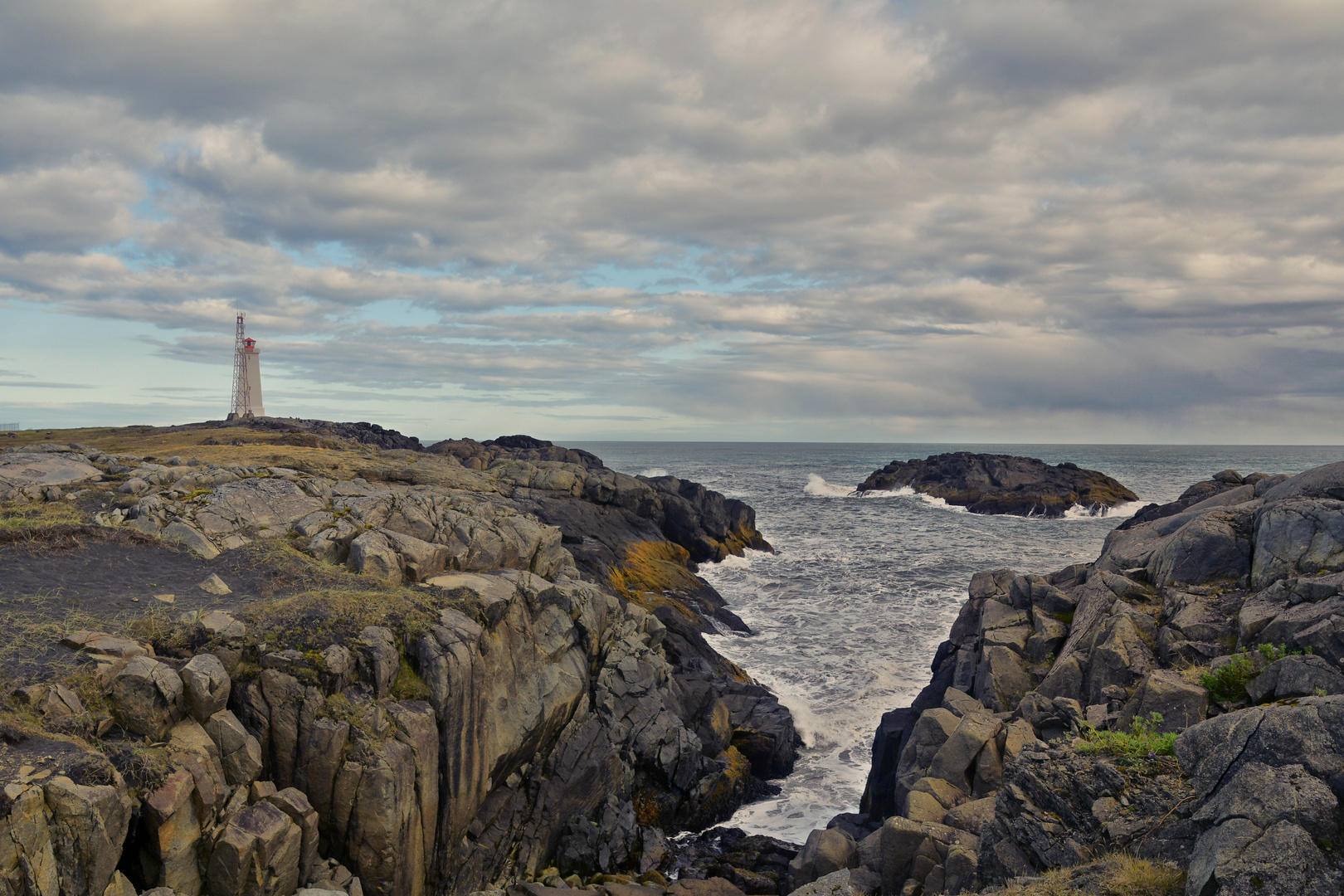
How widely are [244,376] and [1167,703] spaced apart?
361 feet

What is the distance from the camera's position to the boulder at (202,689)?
37.1ft

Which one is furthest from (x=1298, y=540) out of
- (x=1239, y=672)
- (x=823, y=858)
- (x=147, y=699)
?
(x=147, y=699)

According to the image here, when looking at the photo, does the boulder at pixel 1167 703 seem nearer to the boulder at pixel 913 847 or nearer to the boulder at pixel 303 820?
the boulder at pixel 913 847

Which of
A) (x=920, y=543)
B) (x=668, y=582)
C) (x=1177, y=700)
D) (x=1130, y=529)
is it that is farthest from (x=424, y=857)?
(x=920, y=543)

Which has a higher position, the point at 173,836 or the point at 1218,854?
the point at 1218,854

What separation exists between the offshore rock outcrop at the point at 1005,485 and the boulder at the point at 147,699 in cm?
8925

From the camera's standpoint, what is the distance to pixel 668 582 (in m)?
39.2

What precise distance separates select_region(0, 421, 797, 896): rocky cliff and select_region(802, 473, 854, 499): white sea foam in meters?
83.4

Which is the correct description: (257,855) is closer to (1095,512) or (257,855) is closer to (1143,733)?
(1143,733)

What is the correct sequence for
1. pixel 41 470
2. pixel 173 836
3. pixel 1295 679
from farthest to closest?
pixel 41 470, pixel 1295 679, pixel 173 836

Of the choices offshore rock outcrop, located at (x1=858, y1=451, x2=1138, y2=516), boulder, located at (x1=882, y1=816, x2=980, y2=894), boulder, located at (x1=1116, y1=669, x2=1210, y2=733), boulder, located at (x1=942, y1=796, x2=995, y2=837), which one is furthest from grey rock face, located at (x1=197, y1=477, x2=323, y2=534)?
offshore rock outcrop, located at (x1=858, y1=451, x2=1138, y2=516)

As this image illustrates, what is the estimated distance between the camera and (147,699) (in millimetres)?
10789

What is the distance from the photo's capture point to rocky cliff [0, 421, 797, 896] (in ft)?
32.7

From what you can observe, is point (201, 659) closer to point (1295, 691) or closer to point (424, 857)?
point (424, 857)
